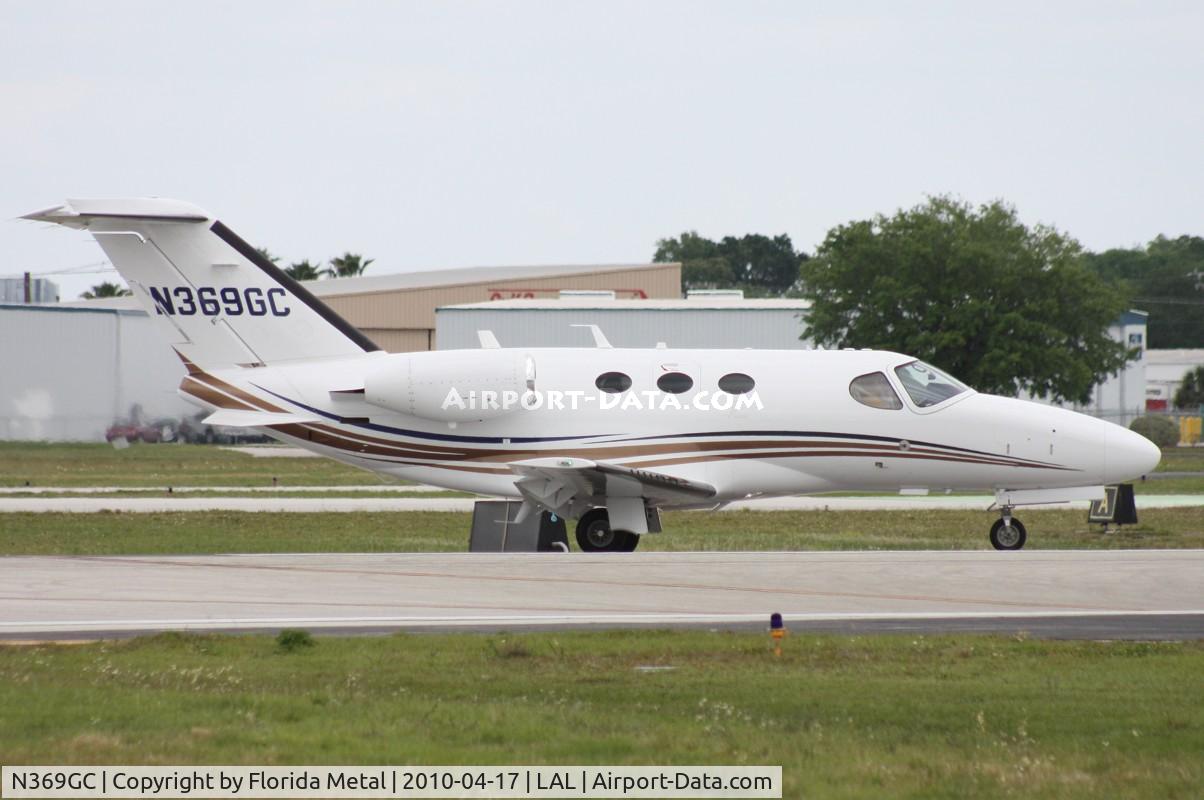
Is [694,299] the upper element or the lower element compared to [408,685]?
upper

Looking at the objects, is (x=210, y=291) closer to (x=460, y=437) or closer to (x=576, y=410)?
(x=460, y=437)

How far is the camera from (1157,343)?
121 m

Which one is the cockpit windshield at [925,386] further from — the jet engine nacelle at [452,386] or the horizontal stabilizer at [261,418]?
the horizontal stabilizer at [261,418]

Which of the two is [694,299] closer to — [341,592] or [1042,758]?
[341,592]

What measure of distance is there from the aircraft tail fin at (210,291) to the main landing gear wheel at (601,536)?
13.8 feet

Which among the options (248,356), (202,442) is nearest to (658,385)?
(248,356)

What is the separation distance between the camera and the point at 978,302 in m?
50.5

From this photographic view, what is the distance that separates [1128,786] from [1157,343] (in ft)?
395

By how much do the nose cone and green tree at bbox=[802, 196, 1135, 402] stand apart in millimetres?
27907

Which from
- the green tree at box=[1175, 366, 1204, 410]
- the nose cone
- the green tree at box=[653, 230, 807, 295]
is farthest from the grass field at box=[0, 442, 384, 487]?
the green tree at box=[653, 230, 807, 295]

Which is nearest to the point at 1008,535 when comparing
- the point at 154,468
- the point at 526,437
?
the point at 526,437

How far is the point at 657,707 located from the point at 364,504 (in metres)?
22.9

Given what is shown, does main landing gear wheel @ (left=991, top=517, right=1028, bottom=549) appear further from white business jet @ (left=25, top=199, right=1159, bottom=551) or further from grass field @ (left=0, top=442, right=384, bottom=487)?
grass field @ (left=0, top=442, right=384, bottom=487)

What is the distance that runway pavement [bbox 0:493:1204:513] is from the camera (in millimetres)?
30453
